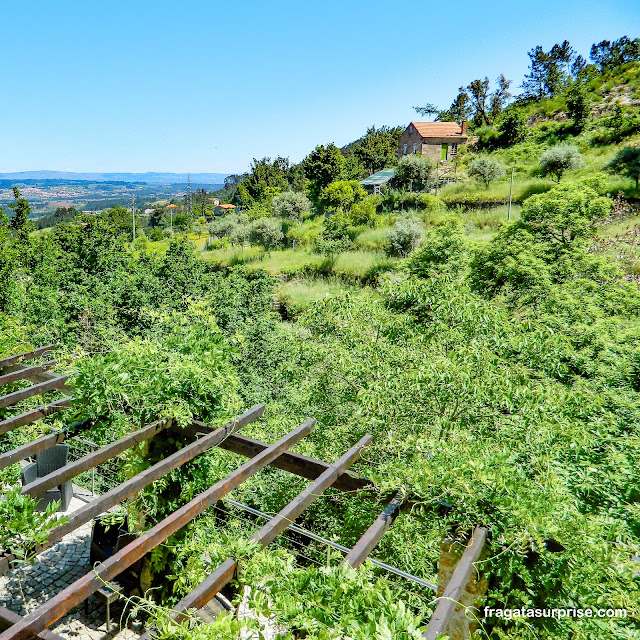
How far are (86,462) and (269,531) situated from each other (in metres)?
1.39

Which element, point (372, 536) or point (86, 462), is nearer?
point (372, 536)

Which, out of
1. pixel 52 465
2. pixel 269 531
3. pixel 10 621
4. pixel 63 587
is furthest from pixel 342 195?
pixel 10 621

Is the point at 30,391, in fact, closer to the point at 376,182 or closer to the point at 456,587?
the point at 456,587

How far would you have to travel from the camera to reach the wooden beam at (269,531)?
1932 mm

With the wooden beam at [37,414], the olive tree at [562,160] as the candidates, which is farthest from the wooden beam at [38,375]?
the olive tree at [562,160]

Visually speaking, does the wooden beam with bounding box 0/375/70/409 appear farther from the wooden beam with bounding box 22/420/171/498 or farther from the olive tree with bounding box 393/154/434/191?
the olive tree with bounding box 393/154/434/191

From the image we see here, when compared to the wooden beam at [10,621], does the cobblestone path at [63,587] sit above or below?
below

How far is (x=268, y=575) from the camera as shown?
2154 millimetres

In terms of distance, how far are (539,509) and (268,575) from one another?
1.47 meters

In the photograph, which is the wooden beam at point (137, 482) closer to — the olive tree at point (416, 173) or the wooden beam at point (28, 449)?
the wooden beam at point (28, 449)

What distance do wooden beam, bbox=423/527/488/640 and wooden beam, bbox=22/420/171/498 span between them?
2214mm

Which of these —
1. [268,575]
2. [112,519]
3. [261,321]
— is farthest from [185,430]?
[261,321]

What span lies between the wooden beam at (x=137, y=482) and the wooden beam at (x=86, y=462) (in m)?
0.32

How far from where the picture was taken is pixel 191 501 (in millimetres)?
2529
